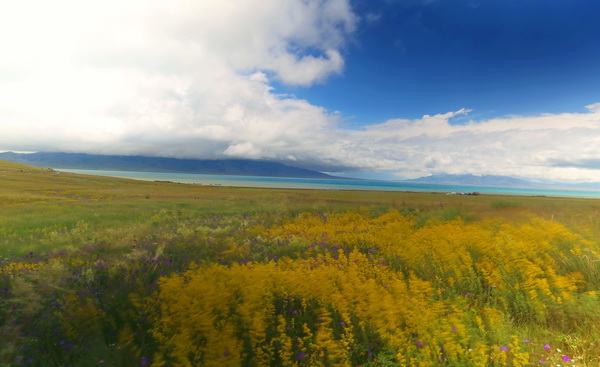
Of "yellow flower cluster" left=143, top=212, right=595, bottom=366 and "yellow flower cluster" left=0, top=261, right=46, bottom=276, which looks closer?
"yellow flower cluster" left=143, top=212, right=595, bottom=366

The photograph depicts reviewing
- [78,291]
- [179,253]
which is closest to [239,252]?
[179,253]

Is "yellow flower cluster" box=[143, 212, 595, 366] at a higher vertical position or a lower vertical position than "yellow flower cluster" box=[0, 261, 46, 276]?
higher

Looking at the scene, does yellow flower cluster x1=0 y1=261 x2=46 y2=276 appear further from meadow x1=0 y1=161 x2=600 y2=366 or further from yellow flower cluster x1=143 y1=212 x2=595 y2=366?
yellow flower cluster x1=143 y1=212 x2=595 y2=366

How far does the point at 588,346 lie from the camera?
11.7 feet

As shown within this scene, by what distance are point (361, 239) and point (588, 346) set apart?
19.2ft

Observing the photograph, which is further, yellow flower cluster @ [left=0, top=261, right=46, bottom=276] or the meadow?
yellow flower cluster @ [left=0, top=261, right=46, bottom=276]

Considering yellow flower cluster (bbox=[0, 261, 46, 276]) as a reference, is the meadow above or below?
above

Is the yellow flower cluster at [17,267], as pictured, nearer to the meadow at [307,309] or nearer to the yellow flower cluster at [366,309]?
the meadow at [307,309]

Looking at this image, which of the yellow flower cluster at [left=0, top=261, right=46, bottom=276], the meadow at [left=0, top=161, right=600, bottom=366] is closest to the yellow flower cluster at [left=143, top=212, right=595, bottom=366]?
the meadow at [left=0, top=161, right=600, bottom=366]

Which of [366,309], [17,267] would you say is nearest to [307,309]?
[366,309]

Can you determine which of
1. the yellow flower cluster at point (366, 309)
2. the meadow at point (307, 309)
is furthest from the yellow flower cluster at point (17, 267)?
the yellow flower cluster at point (366, 309)

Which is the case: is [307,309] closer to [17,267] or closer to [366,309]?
[366,309]

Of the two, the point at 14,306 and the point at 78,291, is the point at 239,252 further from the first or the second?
the point at 14,306

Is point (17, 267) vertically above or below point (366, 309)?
below
